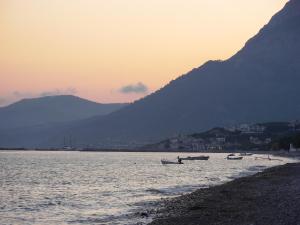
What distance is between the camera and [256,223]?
2489cm

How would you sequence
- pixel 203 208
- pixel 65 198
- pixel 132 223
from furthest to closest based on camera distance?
1. pixel 65 198
2. pixel 203 208
3. pixel 132 223

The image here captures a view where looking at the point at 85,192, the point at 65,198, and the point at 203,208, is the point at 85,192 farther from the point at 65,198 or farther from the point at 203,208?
the point at 203,208

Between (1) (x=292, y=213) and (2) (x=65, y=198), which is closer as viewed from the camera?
(1) (x=292, y=213)

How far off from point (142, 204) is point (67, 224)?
10102 mm

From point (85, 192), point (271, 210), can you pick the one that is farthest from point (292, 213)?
point (85, 192)

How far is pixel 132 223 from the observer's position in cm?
3128

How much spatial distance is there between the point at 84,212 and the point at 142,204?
5.18 metres

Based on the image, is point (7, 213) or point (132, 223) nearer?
point (132, 223)

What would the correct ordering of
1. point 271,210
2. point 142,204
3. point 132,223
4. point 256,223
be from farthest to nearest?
point 142,204 → point 132,223 → point 271,210 → point 256,223

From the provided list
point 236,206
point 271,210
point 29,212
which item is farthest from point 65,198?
point 271,210

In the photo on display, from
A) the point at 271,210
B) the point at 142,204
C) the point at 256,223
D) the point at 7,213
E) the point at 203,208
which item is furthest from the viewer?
the point at 142,204

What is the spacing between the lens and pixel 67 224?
32.5 m

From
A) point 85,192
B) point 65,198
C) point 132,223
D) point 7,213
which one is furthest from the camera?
point 85,192

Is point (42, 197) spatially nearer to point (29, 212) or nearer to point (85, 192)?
point (85, 192)
